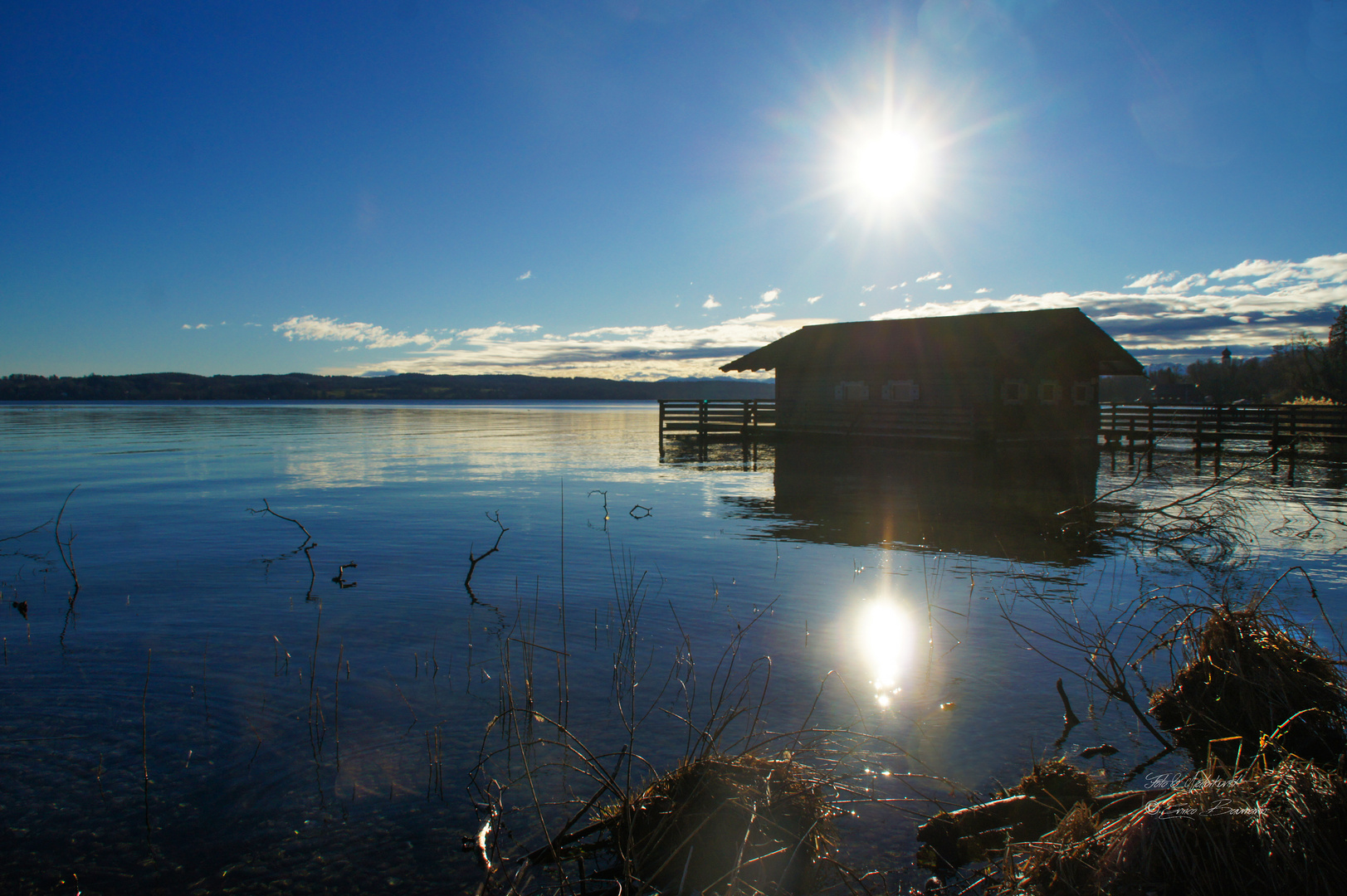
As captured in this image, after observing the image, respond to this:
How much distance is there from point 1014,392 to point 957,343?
121 inches

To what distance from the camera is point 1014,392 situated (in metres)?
30.4

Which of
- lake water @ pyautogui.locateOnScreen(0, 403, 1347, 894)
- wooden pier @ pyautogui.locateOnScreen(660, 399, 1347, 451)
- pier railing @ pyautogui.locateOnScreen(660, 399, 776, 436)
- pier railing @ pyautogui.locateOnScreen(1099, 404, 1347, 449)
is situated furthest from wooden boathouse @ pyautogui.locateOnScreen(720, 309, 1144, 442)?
lake water @ pyautogui.locateOnScreen(0, 403, 1347, 894)

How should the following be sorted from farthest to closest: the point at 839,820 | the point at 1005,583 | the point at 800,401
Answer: the point at 800,401 < the point at 1005,583 < the point at 839,820

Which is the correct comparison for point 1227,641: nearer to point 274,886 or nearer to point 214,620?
point 274,886

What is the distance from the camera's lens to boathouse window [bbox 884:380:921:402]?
102 feet

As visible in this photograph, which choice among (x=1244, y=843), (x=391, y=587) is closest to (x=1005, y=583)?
(x=1244, y=843)

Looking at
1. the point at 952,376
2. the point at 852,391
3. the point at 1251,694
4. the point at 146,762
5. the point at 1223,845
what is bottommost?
the point at 146,762

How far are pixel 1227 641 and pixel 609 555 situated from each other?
8022mm

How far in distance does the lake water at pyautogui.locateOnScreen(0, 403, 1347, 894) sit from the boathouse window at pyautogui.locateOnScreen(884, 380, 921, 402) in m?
13.1

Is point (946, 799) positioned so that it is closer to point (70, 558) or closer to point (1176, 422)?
point (70, 558)

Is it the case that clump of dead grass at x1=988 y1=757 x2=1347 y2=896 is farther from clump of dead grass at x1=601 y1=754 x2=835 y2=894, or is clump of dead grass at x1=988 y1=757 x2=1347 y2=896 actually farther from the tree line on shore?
the tree line on shore

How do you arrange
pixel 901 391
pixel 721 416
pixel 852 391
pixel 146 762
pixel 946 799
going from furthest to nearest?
pixel 721 416
pixel 852 391
pixel 901 391
pixel 146 762
pixel 946 799

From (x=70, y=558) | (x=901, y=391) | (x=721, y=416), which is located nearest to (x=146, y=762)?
(x=70, y=558)

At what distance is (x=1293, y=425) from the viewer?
29375 mm
